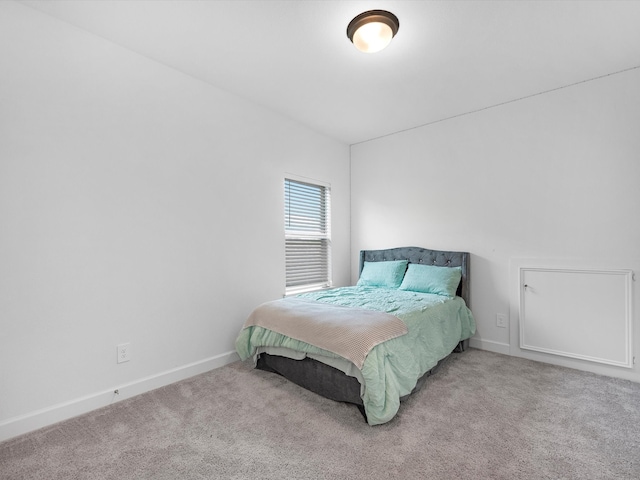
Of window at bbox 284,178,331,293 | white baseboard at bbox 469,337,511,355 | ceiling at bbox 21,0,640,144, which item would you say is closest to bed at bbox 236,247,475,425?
white baseboard at bbox 469,337,511,355

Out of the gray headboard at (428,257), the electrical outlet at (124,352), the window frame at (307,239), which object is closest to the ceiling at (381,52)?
the window frame at (307,239)

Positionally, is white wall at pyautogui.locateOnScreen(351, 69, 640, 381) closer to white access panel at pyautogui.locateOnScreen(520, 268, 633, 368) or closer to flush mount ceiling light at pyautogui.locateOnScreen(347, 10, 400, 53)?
white access panel at pyautogui.locateOnScreen(520, 268, 633, 368)

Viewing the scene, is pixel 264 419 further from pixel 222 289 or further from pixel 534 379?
pixel 534 379

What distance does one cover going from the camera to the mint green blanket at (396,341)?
186 centimetres

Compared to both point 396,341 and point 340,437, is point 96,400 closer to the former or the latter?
point 340,437

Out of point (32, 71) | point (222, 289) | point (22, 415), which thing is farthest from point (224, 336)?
point (32, 71)

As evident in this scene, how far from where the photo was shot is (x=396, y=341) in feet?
6.86

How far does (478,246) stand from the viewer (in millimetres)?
3383

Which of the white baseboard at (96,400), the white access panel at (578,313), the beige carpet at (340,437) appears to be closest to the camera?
the beige carpet at (340,437)

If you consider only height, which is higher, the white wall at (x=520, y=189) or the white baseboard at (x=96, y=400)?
the white wall at (x=520, y=189)

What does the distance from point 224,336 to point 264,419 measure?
1.11 m

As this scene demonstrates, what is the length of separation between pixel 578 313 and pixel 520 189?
1.25m

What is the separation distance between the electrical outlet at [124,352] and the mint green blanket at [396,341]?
83 cm

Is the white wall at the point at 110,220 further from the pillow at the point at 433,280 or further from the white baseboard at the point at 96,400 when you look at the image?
the pillow at the point at 433,280
